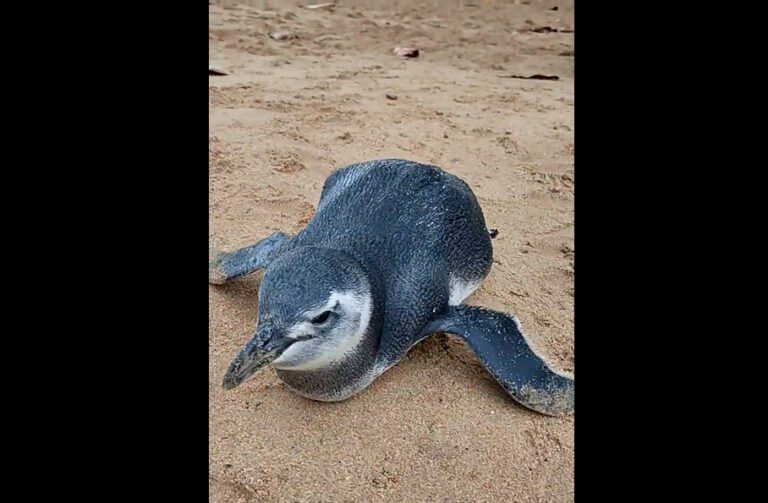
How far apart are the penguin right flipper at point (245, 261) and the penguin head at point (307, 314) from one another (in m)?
0.55

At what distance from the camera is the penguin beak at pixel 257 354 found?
1676mm

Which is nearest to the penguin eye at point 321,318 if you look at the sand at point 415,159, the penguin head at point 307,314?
the penguin head at point 307,314

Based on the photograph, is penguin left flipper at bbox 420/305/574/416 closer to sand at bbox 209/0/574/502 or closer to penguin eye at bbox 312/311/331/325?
sand at bbox 209/0/574/502

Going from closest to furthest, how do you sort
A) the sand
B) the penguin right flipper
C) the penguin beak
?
the penguin beak, the sand, the penguin right flipper

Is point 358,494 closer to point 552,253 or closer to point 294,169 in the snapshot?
point 552,253

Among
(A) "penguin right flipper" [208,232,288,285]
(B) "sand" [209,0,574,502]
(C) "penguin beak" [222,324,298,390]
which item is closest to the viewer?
(C) "penguin beak" [222,324,298,390]

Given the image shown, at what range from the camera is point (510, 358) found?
81.2 inches

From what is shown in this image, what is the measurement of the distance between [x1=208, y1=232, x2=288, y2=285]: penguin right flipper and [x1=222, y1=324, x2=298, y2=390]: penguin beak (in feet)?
2.34

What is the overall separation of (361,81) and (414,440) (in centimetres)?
→ 379

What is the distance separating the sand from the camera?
5.98ft

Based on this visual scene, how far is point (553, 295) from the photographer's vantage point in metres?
2.61

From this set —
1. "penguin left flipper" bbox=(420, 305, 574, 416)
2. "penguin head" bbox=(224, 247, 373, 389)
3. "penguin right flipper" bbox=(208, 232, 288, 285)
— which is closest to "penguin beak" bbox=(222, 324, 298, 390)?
"penguin head" bbox=(224, 247, 373, 389)
